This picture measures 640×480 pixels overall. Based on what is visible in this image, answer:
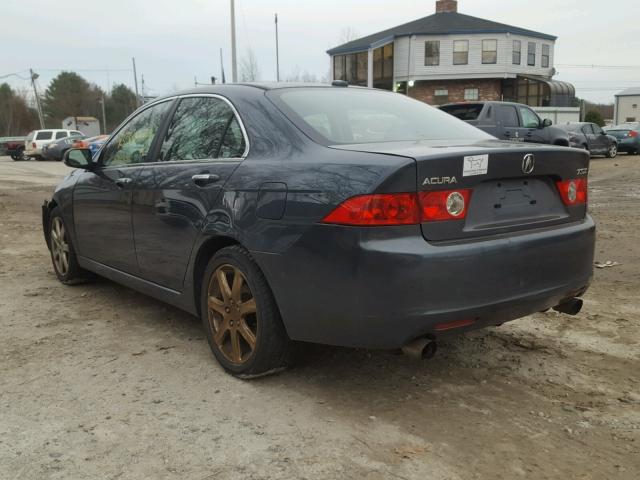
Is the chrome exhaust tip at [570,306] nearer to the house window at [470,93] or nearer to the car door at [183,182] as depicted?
the car door at [183,182]

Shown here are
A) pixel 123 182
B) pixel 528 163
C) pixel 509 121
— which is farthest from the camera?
pixel 509 121

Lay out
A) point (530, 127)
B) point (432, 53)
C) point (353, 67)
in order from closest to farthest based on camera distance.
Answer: point (530, 127) → point (432, 53) → point (353, 67)

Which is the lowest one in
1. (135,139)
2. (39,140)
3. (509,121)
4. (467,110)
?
(135,139)

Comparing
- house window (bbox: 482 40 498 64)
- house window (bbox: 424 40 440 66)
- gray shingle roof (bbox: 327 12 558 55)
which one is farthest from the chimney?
house window (bbox: 482 40 498 64)

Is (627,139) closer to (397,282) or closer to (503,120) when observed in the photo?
(503,120)

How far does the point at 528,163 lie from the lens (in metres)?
2.93

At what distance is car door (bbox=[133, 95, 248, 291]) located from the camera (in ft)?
11.1

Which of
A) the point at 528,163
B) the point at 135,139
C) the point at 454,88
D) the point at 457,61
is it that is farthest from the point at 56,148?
the point at 528,163

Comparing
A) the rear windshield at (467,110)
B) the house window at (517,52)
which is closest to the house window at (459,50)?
the house window at (517,52)

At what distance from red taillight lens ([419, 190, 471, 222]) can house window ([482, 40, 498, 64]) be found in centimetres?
3898

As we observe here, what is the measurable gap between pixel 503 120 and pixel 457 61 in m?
25.8

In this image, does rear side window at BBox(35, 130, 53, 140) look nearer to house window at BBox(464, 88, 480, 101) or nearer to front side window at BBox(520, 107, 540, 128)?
house window at BBox(464, 88, 480, 101)

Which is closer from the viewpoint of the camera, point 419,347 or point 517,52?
point 419,347

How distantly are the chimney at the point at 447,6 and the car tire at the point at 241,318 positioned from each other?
140 ft
